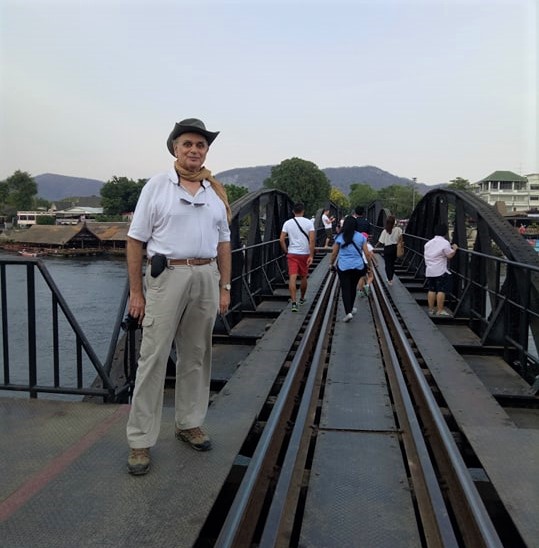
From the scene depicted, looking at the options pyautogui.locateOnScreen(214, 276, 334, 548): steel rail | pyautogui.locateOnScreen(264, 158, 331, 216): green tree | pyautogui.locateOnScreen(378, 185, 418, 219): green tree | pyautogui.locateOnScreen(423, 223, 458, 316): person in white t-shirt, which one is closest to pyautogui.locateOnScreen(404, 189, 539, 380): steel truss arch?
pyautogui.locateOnScreen(423, 223, 458, 316): person in white t-shirt

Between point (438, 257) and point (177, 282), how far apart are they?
6272 millimetres

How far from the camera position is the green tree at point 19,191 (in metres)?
123

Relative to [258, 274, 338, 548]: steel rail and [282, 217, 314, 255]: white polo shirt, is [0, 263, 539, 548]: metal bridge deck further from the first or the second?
[282, 217, 314, 255]: white polo shirt

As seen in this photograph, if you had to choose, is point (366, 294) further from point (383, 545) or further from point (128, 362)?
point (383, 545)

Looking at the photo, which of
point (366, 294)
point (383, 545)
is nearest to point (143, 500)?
point (383, 545)

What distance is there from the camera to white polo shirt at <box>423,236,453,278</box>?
8.23 meters

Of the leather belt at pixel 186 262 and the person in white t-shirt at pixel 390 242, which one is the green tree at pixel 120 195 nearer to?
the person in white t-shirt at pixel 390 242

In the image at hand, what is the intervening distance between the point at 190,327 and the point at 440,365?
3.12 meters

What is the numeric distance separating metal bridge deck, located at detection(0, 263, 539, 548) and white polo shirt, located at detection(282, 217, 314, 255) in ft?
13.3

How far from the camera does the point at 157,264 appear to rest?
278cm

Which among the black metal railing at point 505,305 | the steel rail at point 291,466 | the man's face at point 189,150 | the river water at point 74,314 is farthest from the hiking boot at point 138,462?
the black metal railing at point 505,305

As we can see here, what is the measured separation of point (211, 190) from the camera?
303 cm

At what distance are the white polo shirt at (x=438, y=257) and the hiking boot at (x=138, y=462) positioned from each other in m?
6.41

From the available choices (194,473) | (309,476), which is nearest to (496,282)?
(309,476)
